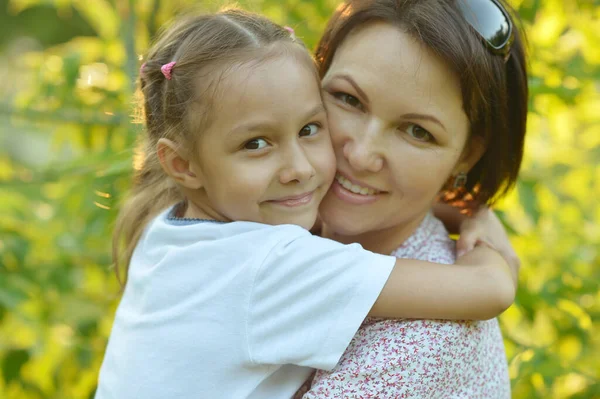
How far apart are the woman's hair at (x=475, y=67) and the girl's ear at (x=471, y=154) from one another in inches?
0.9

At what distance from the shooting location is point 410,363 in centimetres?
178

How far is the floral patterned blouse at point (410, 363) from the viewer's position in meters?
1.77

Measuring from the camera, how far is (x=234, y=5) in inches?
86.4

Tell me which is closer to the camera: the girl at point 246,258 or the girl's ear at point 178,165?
the girl at point 246,258

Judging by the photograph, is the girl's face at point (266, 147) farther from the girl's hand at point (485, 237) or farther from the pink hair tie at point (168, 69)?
the girl's hand at point (485, 237)

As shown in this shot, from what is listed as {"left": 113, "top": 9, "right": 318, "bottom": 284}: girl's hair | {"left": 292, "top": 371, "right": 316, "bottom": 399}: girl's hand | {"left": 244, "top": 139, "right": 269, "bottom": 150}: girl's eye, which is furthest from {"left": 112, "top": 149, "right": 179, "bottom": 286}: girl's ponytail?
{"left": 292, "top": 371, "right": 316, "bottom": 399}: girl's hand

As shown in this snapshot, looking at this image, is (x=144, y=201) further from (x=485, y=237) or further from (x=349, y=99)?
(x=485, y=237)

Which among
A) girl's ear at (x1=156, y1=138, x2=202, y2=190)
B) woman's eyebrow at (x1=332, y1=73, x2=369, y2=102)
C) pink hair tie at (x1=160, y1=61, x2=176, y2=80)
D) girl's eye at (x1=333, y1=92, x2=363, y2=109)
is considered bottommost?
girl's ear at (x1=156, y1=138, x2=202, y2=190)

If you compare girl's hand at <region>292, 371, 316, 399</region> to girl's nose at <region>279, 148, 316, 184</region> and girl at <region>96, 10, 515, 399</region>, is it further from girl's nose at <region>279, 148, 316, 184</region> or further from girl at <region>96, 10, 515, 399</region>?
girl's nose at <region>279, 148, 316, 184</region>

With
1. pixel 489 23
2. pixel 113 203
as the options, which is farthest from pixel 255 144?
pixel 113 203

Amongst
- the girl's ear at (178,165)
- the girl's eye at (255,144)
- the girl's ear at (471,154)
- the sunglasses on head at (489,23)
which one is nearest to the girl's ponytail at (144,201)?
the girl's ear at (178,165)

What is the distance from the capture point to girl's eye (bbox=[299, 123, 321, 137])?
1.97 meters

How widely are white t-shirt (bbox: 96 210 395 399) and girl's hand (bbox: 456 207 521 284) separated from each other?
1.66 feet

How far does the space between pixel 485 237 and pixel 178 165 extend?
3.15 ft
